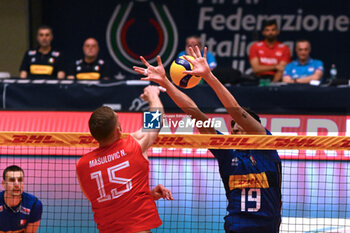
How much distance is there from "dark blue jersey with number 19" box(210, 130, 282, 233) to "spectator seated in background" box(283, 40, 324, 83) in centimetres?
789

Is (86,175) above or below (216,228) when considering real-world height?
above

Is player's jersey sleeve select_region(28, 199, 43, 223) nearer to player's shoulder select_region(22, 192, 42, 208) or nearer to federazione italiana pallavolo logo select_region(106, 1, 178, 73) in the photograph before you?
player's shoulder select_region(22, 192, 42, 208)

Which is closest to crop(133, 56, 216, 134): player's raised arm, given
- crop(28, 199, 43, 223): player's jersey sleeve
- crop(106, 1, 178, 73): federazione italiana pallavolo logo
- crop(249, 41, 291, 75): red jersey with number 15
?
crop(28, 199, 43, 223): player's jersey sleeve

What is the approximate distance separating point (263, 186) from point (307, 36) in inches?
528

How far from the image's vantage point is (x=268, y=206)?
205 inches

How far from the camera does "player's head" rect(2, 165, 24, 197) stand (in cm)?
698

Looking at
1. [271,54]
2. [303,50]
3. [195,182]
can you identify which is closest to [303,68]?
[303,50]

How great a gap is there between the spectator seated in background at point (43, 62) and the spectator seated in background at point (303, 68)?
5119mm

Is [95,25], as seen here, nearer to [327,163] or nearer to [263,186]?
[327,163]

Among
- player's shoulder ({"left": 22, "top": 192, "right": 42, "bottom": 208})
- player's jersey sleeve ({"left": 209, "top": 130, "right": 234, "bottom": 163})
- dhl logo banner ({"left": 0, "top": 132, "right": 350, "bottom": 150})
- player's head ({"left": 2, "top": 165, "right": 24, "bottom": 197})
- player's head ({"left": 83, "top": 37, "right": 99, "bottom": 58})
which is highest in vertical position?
player's head ({"left": 83, "top": 37, "right": 99, "bottom": 58})

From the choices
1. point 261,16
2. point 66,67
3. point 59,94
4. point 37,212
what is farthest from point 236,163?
point 261,16

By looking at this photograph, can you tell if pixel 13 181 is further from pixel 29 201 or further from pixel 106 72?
pixel 106 72

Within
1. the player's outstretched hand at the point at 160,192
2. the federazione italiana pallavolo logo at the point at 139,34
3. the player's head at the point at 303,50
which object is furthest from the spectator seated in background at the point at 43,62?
the player's outstretched hand at the point at 160,192

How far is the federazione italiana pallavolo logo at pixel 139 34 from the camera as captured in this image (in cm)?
1811
